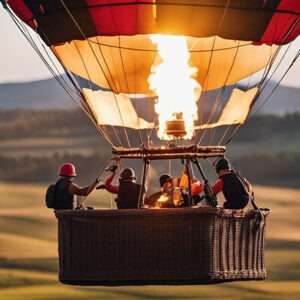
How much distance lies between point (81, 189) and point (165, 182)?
2.84 feet

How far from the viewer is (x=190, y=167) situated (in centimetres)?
3272

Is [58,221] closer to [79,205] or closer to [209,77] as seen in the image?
[79,205]

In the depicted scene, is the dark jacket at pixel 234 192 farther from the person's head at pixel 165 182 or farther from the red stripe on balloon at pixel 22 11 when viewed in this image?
the red stripe on balloon at pixel 22 11

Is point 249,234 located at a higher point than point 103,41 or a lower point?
lower

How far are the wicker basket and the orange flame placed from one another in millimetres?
1350


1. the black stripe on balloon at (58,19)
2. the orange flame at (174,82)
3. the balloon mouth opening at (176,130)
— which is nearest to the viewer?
the balloon mouth opening at (176,130)

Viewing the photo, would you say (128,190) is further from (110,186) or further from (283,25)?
(283,25)

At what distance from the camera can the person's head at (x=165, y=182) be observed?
32719 millimetres

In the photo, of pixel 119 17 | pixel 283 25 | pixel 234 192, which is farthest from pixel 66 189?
pixel 283 25

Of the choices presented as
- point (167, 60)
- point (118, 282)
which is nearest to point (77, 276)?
point (118, 282)

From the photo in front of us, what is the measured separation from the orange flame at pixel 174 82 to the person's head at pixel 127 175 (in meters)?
0.99

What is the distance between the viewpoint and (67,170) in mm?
32906

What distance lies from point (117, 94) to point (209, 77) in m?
0.99

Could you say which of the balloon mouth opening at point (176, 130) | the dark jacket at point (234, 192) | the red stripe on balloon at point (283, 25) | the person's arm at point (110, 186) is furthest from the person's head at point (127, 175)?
the red stripe on balloon at point (283, 25)
